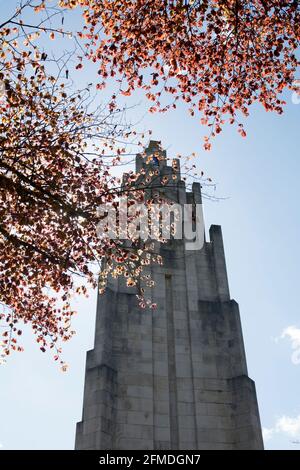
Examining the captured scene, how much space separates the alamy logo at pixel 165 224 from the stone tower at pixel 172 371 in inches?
54.5

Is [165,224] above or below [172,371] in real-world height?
above

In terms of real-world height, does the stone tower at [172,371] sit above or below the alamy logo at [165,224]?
below

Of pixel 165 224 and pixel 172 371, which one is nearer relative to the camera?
pixel 172 371

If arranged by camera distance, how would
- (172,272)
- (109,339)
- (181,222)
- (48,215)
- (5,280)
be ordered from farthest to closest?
(181,222), (172,272), (109,339), (5,280), (48,215)

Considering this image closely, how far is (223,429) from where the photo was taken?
1953cm

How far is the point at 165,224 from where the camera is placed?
85.1 ft

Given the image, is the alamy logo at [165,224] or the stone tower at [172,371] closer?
the stone tower at [172,371]

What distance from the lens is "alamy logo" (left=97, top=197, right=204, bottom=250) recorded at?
76.4ft

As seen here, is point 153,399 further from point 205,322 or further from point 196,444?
point 205,322

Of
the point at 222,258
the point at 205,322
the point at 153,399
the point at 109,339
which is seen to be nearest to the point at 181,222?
the point at 222,258

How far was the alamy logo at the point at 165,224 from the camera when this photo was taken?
2329 centimetres

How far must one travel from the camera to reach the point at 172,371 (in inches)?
826

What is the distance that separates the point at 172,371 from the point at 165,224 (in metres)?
8.28
